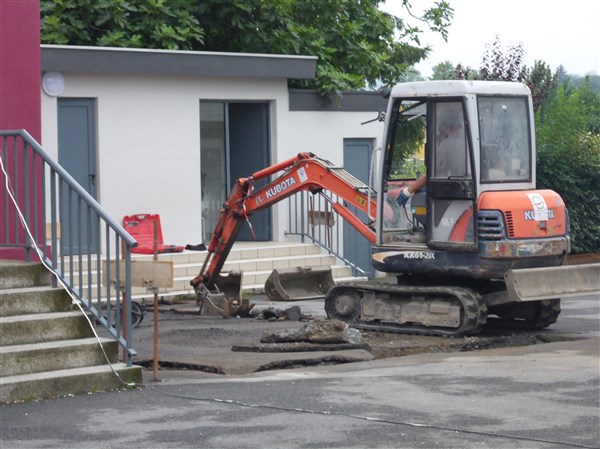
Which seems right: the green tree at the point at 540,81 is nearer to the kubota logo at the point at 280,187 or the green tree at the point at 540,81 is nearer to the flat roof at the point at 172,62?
the flat roof at the point at 172,62

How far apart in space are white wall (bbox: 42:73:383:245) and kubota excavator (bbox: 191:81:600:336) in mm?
4928

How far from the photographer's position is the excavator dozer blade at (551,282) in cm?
1520

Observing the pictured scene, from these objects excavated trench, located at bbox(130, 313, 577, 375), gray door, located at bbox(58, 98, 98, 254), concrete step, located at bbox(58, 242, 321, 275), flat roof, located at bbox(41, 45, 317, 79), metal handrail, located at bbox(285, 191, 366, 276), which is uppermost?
flat roof, located at bbox(41, 45, 317, 79)

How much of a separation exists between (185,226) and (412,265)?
6622mm

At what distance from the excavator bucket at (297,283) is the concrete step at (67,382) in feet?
25.0

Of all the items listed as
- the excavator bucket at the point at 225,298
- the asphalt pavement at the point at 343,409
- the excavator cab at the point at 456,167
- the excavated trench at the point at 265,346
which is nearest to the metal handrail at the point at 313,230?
the excavator bucket at the point at 225,298

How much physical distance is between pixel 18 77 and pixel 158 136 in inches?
321

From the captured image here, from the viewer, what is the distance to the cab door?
50.3 feet

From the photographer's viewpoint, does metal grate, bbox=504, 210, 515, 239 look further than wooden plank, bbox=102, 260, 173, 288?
Yes

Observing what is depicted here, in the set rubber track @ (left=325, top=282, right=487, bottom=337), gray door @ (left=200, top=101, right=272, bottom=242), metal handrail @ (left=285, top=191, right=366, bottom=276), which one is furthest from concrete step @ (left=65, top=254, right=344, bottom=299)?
rubber track @ (left=325, top=282, right=487, bottom=337)

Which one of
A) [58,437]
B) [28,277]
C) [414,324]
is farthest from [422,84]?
[58,437]

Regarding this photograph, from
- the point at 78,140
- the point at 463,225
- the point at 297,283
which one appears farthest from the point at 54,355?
the point at 78,140

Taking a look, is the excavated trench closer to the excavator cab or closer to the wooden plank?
the excavator cab

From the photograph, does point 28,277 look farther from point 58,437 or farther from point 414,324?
point 414,324
